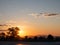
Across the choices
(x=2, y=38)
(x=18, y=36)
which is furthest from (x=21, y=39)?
(x=2, y=38)

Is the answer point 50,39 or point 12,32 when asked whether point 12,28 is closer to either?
point 12,32

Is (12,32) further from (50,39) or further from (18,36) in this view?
(50,39)

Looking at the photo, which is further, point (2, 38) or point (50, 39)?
point (2, 38)

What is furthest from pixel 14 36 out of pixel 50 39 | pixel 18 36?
pixel 50 39

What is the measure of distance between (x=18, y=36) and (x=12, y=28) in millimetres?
4233

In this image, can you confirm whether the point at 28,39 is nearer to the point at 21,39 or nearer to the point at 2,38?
the point at 21,39

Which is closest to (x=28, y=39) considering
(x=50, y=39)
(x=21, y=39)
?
(x=21, y=39)

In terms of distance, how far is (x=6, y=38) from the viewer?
350 ft

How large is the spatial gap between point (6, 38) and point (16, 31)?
205 inches

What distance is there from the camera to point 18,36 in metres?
103

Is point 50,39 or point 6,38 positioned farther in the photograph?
point 6,38

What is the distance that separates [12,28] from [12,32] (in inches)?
64.2

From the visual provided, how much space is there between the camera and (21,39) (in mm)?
103375

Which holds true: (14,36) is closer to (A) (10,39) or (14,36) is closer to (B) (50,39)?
(A) (10,39)
